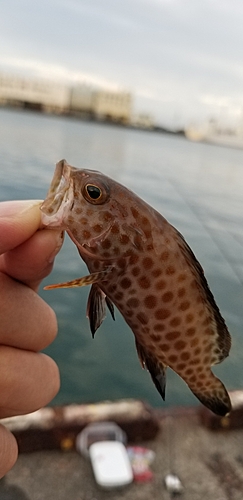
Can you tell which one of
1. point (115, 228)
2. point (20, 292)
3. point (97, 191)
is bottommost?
point (20, 292)

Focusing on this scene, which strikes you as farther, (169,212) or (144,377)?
(169,212)

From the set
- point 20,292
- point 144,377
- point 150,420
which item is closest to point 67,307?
point 144,377

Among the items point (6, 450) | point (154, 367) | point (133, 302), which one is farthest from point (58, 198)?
point (6, 450)

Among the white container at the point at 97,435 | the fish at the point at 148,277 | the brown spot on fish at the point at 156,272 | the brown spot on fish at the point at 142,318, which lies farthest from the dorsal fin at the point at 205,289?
the white container at the point at 97,435

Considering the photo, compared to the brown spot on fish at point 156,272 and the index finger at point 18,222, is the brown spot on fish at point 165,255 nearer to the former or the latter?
the brown spot on fish at point 156,272

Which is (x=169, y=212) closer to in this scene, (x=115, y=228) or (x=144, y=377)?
(x=144, y=377)

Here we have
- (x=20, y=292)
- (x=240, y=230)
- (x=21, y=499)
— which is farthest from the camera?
(x=240, y=230)

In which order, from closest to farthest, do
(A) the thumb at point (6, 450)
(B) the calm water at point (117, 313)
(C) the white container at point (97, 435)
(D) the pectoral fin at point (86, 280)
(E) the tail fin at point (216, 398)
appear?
(D) the pectoral fin at point (86, 280) → (E) the tail fin at point (216, 398) → (A) the thumb at point (6, 450) → (C) the white container at point (97, 435) → (B) the calm water at point (117, 313)

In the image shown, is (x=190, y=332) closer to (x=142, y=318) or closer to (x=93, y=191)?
(x=142, y=318)
